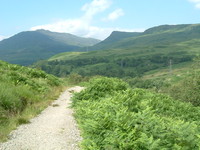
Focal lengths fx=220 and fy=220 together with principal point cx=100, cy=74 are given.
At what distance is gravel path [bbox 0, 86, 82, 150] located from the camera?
8.37 metres

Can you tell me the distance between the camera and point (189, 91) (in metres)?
35.4

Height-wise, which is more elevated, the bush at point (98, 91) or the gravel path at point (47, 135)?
the bush at point (98, 91)

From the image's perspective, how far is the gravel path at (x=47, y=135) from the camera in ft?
27.5

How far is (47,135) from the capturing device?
9.60 metres

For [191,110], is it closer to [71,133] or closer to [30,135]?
[71,133]

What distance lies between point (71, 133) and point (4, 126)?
3046mm

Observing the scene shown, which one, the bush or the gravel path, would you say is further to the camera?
the bush

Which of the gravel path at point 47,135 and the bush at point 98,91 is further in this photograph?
the bush at point 98,91

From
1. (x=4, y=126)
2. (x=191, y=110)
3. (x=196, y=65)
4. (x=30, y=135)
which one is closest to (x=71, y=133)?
(x=30, y=135)

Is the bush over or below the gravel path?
over

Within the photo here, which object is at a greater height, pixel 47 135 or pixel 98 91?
pixel 98 91

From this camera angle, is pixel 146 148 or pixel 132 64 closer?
pixel 146 148

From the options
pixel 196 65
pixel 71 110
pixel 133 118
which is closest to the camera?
pixel 133 118

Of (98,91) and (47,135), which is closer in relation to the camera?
(47,135)
